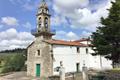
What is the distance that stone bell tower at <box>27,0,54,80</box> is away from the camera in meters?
38.2

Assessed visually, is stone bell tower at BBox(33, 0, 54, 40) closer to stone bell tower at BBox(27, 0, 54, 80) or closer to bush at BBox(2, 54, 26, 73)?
stone bell tower at BBox(27, 0, 54, 80)

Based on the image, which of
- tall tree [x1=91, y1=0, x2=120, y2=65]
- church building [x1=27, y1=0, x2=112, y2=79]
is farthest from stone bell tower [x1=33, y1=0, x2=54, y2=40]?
tall tree [x1=91, y1=0, x2=120, y2=65]

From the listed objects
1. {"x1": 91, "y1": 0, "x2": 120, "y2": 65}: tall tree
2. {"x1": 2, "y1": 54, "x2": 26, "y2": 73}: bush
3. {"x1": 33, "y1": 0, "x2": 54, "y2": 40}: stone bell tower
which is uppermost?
{"x1": 33, "y1": 0, "x2": 54, "y2": 40}: stone bell tower

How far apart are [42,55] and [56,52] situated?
2.72 m

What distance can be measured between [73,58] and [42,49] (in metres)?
6.54

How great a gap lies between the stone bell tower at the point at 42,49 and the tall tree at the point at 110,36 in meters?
13.6

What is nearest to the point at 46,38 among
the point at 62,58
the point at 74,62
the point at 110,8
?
the point at 62,58

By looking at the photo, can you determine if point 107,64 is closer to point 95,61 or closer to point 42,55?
point 95,61

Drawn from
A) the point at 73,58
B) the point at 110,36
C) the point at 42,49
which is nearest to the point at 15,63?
the point at 42,49

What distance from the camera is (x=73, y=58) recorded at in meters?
42.0

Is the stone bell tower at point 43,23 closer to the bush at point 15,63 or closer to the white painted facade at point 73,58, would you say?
the white painted facade at point 73,58

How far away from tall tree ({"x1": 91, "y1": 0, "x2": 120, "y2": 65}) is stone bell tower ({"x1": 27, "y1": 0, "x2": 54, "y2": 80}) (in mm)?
13642

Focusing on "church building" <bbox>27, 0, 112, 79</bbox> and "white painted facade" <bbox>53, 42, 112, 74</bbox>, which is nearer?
"church building" <bbox>27, 0, 112, 79</bbox>

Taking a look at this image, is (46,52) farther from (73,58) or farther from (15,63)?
(15,63)
